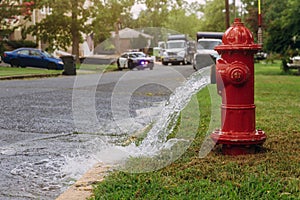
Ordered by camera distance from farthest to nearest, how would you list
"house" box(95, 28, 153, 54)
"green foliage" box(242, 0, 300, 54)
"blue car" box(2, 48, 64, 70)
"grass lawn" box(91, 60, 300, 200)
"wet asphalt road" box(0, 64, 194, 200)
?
"house" box(95, 28, 153, 54) → "blue car" box(2, 48, 64, 70) → "green foliage" box(242, 0, 300, 54) → "wet asphalt road" box(0, 64, 194, 200) → "grass lawn" box(91, 60, 300, 200)

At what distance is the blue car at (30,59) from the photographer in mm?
29875

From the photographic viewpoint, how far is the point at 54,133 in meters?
6.88

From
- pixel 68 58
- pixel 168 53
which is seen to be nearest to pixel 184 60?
pixel 168 53

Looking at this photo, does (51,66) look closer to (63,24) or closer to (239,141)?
(63,24)

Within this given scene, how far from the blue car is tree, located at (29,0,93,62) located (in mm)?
4869

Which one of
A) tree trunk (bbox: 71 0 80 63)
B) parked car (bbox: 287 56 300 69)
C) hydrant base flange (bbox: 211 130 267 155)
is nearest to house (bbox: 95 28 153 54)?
tree trunk (bbox: 71 0 80 63)

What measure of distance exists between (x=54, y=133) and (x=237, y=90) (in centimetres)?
283

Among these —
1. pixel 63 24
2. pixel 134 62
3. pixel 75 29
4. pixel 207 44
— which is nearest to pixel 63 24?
pixel 63 24

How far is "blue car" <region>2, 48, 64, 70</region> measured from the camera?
2988cm

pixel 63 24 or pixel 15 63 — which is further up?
pixel 63 24

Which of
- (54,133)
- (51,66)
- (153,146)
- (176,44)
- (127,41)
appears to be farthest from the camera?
(127,41)

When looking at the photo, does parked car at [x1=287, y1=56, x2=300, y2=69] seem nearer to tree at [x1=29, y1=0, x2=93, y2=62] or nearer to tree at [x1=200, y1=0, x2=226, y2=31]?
tree at [x1=29, y1=0, x2=93, y2=62]

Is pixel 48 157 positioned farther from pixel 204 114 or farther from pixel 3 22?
pixel 3 22

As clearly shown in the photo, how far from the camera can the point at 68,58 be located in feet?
81.4
